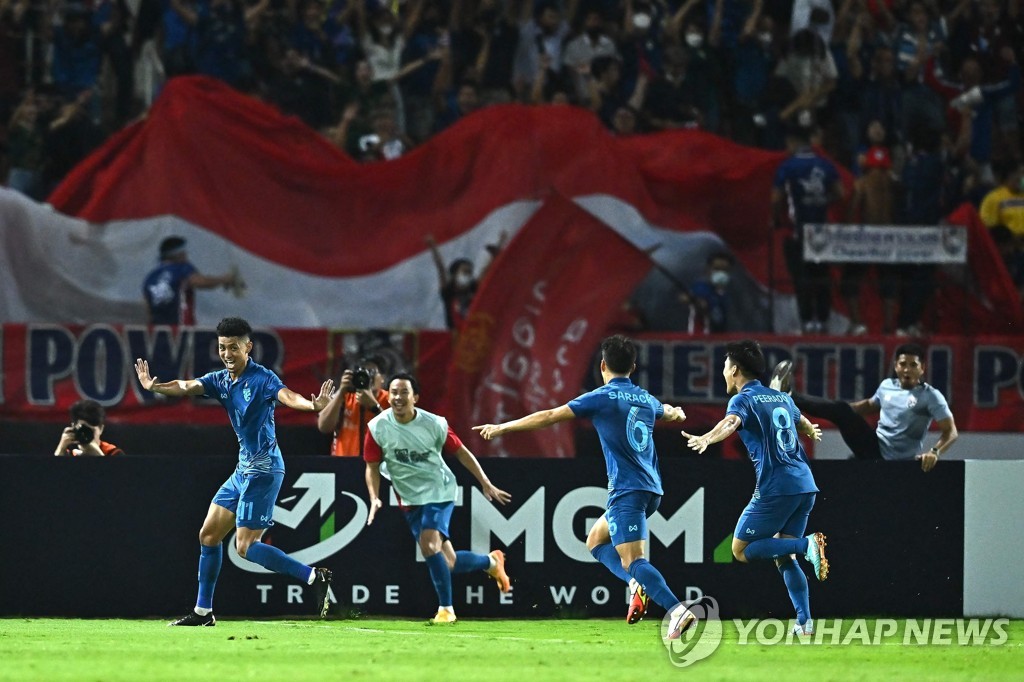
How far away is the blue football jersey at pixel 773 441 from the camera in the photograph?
1033 centimetres

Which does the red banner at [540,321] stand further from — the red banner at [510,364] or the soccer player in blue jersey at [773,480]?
the soccer player in blue jersey at [773,480]

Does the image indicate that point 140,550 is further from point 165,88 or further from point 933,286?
point 933,286

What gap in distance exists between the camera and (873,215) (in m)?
17.8

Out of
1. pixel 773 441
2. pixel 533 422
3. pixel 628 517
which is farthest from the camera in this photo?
pixel 773 441

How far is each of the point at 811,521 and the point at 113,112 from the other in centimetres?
967

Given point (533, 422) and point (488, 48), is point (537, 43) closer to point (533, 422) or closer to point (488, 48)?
point (488, 48)

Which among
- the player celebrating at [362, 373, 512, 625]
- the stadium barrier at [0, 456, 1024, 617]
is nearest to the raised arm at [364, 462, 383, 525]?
the player celebrating at [362, 373, 512, 625]

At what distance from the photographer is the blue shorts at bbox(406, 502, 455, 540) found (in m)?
11.8

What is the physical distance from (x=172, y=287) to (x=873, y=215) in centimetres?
757

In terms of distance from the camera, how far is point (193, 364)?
15.9 m

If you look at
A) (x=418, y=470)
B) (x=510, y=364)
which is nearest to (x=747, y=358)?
(x=418, y=470)

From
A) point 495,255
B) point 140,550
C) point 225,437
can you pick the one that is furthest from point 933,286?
point 140,550

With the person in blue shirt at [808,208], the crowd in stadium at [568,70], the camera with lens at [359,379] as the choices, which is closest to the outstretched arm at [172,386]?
the camera with lens at [359,379]

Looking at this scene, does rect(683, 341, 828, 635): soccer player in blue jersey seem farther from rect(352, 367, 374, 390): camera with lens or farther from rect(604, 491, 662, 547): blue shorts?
rect(352, 367, 374, 390): camera with lens
